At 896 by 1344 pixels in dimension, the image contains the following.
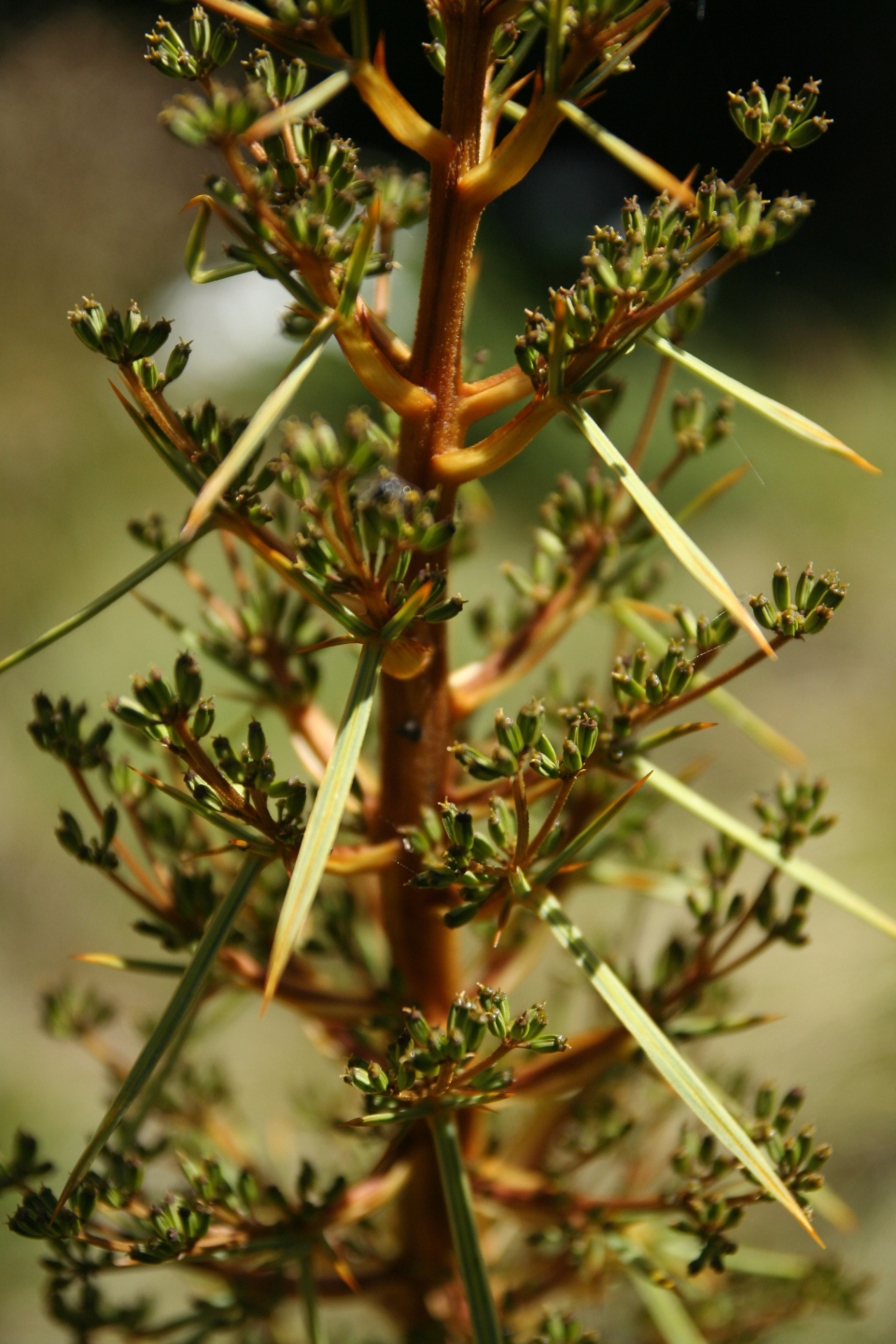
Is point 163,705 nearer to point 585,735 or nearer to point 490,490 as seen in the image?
point 585,735

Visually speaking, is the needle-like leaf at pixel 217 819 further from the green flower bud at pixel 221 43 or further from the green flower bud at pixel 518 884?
the green flower bud at pixel 221 43

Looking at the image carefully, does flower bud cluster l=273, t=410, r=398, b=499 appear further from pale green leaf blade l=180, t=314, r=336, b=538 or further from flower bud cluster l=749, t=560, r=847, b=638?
flower bud cluster l=749, t=560, r=847, b=638

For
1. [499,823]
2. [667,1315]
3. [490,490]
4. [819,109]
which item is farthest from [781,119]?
[819,109]

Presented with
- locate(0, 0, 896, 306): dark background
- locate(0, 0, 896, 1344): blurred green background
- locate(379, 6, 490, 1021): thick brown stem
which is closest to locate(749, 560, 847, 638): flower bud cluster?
locate(379, 6, 490, 1021): thick brown stem

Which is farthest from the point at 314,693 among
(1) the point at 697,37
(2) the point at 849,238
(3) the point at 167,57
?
(2) the point at 849,238

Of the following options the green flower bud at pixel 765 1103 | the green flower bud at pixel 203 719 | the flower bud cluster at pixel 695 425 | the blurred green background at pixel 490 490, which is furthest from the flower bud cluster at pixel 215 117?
the blurred green background at pixel 490 490

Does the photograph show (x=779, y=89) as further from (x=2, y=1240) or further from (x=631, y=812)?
(x=2, y=1240)
